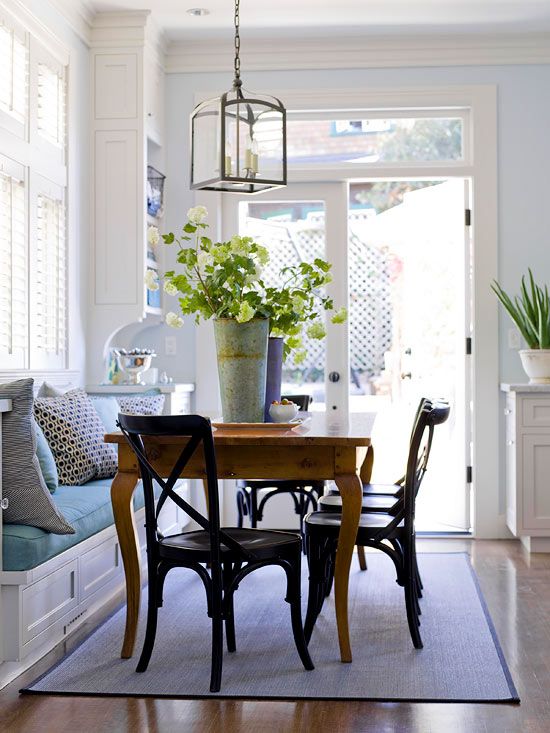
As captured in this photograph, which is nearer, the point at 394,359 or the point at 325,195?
the point at 325,195

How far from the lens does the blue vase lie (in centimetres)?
383

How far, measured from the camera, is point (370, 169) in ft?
19.1

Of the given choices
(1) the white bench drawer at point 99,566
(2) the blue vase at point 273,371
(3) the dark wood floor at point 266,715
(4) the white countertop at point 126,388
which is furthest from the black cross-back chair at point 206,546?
(4) the white countertop at point 126,388

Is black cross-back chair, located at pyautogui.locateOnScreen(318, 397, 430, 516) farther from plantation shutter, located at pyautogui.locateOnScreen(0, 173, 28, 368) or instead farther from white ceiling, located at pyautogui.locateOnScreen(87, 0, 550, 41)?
white ceiling, located at pyautogui.locateOnScreen(87, 0, 550, 41)

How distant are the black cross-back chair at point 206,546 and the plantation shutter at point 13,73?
190cm

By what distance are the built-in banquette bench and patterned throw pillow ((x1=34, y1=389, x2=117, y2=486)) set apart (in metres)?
0.10

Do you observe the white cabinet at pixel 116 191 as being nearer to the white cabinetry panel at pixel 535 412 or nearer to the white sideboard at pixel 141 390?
the white sideboard at pixel 141 390

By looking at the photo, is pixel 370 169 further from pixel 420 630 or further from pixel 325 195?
pixel 420 630

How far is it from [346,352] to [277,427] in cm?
251

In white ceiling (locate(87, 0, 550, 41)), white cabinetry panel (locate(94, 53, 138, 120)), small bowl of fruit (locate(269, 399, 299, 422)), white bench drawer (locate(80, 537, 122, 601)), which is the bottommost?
white bench drawer (locate(80, 537, 122, 601))

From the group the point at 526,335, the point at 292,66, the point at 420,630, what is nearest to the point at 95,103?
the point at 292,66

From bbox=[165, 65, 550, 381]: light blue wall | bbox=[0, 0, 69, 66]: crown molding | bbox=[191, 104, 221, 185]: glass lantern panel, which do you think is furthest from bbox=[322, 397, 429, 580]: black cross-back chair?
bbox=[0, 0, 69, 66]: crown molding

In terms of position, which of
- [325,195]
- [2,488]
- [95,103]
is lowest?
[2,488]

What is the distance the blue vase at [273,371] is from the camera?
151 inches
